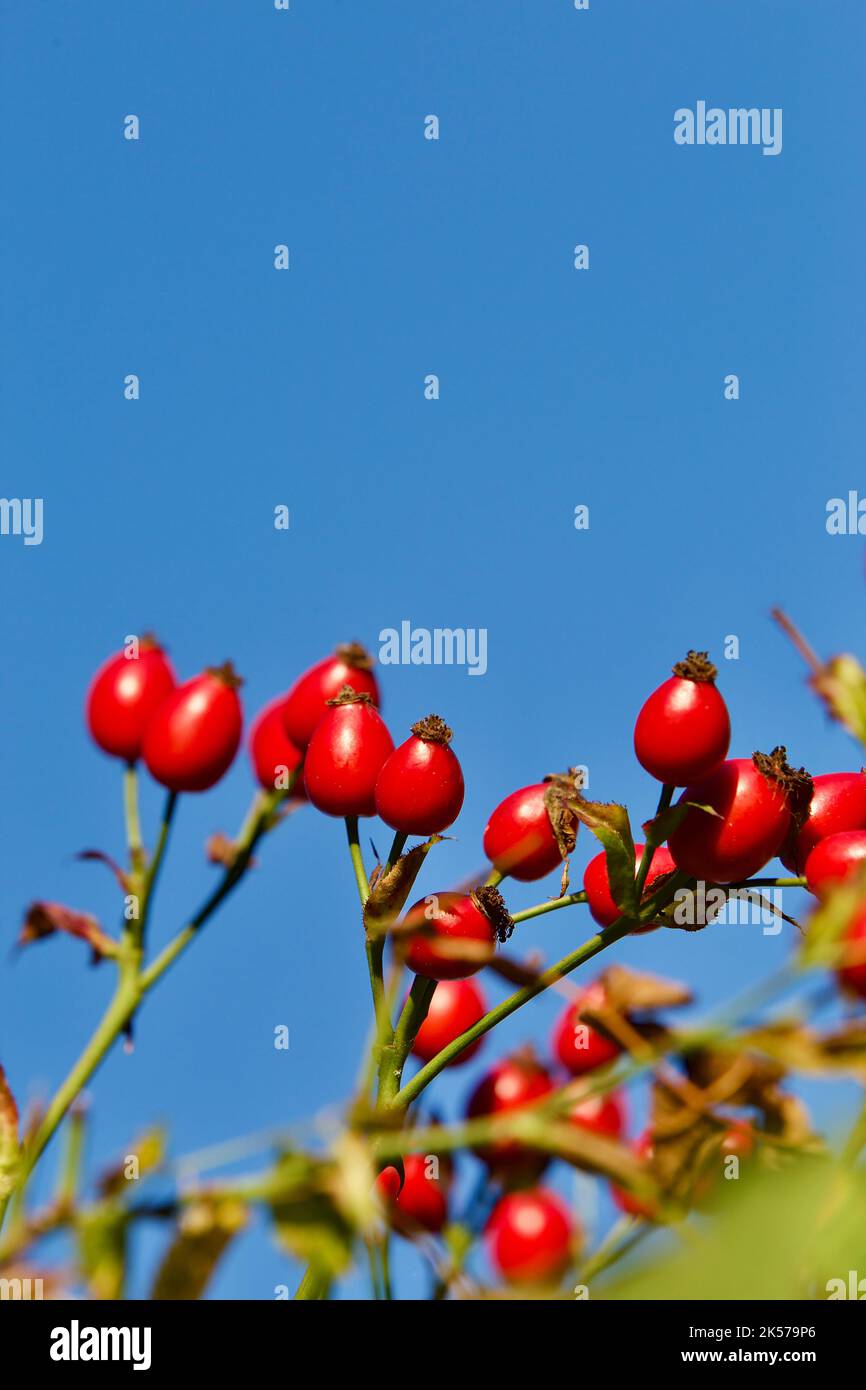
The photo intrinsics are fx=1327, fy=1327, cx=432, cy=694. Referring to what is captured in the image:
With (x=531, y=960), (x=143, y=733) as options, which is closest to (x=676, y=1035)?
(x=531, y=960)

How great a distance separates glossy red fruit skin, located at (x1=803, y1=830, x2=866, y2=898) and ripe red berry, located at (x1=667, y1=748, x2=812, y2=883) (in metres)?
0.09

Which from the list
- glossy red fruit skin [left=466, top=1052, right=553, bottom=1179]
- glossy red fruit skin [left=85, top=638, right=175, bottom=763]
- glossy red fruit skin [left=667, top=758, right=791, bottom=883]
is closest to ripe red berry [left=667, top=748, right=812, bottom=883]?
glossy red fruit skin [left=667, top=758, right=791, bottom=883]

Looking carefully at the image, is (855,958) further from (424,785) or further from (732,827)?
(424,785)

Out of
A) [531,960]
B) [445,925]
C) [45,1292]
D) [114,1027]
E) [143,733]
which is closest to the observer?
[45,1292]

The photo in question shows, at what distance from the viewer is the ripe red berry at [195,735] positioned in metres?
2.31

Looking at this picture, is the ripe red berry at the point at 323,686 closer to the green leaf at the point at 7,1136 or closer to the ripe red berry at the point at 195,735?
the ripe red berry at the point at 195,735

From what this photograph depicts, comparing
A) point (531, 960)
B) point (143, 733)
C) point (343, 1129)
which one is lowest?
point (343, 1129)

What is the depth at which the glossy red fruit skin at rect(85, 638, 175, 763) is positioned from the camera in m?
2.51

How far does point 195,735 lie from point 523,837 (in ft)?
2.84

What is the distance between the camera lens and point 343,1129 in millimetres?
630

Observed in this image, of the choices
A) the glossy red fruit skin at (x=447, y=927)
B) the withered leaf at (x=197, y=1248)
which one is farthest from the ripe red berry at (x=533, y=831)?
the withered leaf at (x=197, y=1248)

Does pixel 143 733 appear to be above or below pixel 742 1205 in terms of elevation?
above
